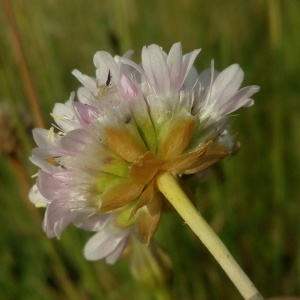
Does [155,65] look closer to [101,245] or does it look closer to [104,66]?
[104,66]

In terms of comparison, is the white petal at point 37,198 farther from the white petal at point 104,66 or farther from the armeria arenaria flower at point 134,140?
the white petal at point 104,66

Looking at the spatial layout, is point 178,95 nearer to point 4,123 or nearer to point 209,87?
point 209,87

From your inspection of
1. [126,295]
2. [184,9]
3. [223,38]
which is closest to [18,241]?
[126,295]

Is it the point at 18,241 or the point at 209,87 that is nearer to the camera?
the point at 209,87

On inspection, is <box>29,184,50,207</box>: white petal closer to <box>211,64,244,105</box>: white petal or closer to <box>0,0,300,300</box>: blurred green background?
<box>211,64,244,105</box>: white petal

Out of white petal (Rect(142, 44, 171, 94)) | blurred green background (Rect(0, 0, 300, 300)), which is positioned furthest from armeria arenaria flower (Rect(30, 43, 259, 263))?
blurred green background (Rect(0, 0, 300, 300))

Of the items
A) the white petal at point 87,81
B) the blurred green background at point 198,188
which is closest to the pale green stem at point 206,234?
the white petal at point 87,81
